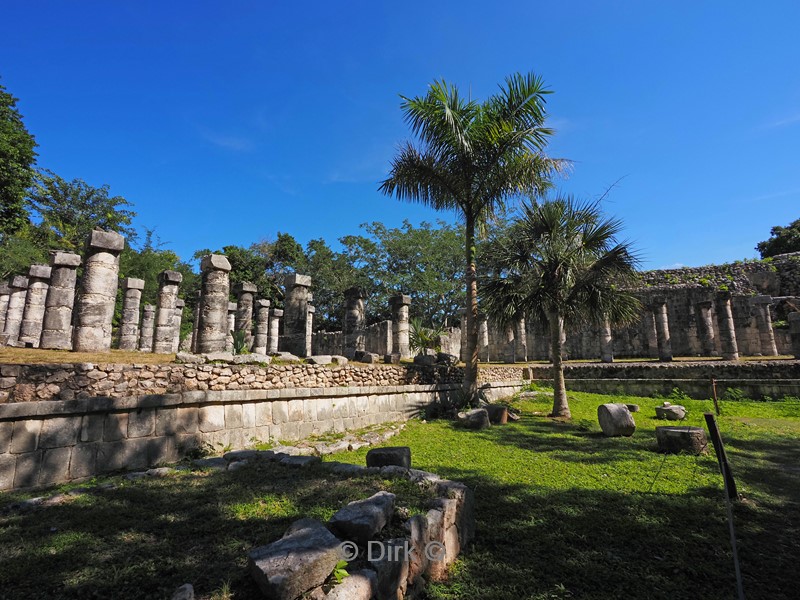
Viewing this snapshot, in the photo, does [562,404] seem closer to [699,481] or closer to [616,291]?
[616,291]

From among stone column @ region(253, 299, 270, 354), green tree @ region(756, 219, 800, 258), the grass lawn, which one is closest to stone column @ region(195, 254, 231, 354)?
the grass lawn

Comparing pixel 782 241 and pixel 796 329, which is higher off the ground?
pixel 782 241

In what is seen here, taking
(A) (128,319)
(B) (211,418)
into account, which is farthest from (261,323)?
(B) (211,418)

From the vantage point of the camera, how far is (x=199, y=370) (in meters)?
7.29

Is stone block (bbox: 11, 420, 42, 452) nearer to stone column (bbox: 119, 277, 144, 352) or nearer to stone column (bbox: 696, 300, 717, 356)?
stone column (bbox: 119, 277, 144, 352)

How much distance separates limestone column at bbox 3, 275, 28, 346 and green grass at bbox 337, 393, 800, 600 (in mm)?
18864

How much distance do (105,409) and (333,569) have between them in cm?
512

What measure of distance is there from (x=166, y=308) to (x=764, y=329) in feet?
93.5

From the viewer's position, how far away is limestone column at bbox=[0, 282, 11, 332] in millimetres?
18781

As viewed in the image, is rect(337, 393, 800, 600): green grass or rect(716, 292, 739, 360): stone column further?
rect(716, 292, 739, 360): stone column

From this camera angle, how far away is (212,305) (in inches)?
426

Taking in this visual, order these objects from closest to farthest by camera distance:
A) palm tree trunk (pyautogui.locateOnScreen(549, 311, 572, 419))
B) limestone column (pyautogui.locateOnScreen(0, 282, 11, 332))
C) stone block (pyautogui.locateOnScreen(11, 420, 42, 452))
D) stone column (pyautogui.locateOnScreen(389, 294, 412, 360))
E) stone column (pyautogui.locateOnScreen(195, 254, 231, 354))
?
1. stone block (pyautogui.locateOnScreen(11, 420, 42, 452))
2. stone column (pyautogui.locateOnScreen(195, 254, 231, 354))
3. palm tree trunk (pyautogui.locateOnScreen(549, 311, 572, 419))
4. stone column (pyautogui.locateOnScreen(389, 294, 412, 360))
5. limestone column (pyautogui.locateOnScreen(0, 282, 11, 332))

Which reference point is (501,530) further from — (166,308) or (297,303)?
(166,308)

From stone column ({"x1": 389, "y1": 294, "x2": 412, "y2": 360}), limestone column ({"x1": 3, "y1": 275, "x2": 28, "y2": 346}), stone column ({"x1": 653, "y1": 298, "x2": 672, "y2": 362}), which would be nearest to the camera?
stone column ({"x1": 389, "y1": 294, "x2": 412, "y2": 360})
